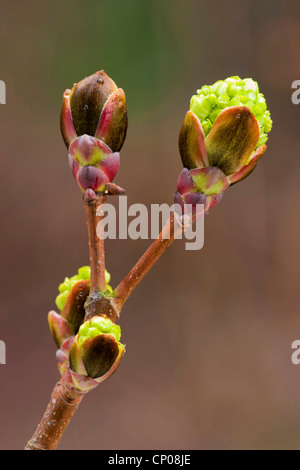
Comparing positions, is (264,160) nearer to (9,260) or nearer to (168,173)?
(168,173)

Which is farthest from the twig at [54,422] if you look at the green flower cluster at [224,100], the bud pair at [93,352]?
the green flower cluster at [224,100]

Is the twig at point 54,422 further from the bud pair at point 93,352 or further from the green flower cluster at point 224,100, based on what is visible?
the green flower cluster at point 224,100

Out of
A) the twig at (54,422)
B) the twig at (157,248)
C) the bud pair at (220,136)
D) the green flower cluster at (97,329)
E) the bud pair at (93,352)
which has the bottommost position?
the twig at (54,422)

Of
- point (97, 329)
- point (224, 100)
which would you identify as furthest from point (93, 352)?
point (224, 100)

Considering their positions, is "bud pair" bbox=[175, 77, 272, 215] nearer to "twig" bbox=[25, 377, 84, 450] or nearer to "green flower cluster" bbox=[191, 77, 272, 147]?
"green flower cluster" bbox=[191, 77, 272, 147]

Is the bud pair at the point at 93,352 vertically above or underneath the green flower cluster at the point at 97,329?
underneath

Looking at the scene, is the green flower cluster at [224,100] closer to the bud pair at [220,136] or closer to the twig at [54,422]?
the bud pair at [220,136]
